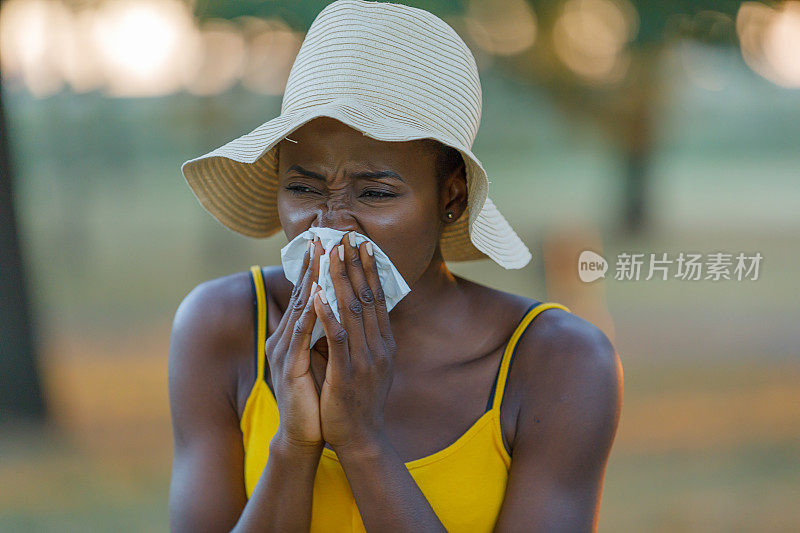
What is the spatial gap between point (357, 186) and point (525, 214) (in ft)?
26.3

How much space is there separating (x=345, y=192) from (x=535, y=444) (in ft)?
2.61

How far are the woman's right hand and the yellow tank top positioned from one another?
19 centimetres

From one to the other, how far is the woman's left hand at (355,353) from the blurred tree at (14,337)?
4.99 m

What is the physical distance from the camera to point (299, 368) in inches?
71.4

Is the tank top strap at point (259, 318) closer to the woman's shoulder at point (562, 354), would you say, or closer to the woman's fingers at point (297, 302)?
the woman's fingers at point (297, 302)

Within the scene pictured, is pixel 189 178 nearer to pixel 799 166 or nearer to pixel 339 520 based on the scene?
pixel 339 520

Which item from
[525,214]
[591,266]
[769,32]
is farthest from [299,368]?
[525,214]

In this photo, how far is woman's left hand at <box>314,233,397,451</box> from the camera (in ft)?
5.79

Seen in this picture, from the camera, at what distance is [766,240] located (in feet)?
33.3

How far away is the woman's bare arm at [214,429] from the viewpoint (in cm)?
190

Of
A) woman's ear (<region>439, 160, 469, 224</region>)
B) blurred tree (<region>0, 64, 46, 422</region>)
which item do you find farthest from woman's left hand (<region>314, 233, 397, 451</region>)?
blurred tree (<region>0, 64, 46, 422</region>)

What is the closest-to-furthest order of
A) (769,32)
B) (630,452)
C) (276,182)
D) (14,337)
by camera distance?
1. (276,182)
2. (630,452)
3. (14,337)
4. (769,32)

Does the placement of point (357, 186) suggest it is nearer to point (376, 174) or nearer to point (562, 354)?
point (376, 174)

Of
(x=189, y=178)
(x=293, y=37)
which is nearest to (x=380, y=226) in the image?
(x=189, y=178)
